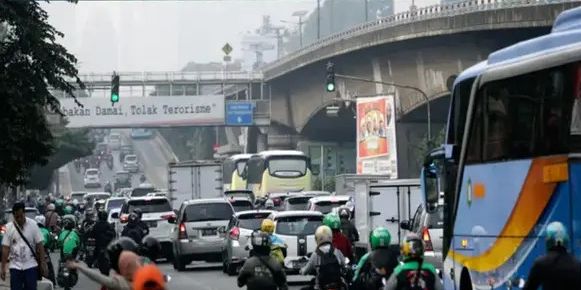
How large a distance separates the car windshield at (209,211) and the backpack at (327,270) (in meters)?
20.6

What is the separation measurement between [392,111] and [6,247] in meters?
47.5

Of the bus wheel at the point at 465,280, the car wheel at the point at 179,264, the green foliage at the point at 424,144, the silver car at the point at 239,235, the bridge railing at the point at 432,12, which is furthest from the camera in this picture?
the green foliage at the point at 424,144

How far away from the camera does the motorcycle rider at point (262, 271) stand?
14367 mm

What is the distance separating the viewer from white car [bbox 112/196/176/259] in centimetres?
4034

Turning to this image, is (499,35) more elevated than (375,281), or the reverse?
(499,35)

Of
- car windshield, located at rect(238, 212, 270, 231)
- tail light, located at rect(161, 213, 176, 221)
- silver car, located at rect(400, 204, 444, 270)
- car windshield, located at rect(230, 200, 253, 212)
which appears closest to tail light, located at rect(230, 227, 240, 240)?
car windshield, located at rect(238, 212, 270, 231)

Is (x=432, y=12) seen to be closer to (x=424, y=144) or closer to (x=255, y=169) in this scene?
(x=255, y=169)

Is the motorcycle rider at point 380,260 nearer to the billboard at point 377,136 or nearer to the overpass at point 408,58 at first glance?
the overpass at point 408,58

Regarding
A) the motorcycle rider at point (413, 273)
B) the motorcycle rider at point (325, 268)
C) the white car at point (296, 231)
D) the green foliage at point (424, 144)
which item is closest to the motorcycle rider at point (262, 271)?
the motorcycle rider at point (413, 273)

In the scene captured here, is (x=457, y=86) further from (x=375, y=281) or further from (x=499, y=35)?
(x=499, y=35)

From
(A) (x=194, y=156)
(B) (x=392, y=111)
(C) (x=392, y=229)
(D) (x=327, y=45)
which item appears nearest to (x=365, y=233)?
(C) (x=392, y=229)

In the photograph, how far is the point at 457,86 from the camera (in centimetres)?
1859

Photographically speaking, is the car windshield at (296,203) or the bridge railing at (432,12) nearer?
the car windshield at (296,203)

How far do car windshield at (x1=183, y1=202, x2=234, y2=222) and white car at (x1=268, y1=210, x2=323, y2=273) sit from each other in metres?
6.30
